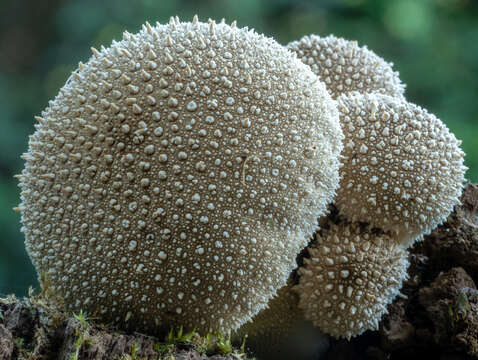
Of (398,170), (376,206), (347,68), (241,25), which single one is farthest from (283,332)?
(241,25)

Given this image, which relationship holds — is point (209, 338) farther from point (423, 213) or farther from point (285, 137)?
point (423, 213)

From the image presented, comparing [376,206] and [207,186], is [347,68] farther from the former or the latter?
[207,186]

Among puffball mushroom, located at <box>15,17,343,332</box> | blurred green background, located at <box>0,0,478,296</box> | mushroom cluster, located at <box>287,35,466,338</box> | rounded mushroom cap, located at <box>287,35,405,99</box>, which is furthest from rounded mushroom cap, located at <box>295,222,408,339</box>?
blurred green background, located at <box>0,0,478,296</box>

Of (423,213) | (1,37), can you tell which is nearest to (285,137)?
(423,213)

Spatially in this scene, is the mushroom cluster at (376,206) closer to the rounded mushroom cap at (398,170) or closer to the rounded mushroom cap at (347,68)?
the rounded mushroom cap at (398,170)

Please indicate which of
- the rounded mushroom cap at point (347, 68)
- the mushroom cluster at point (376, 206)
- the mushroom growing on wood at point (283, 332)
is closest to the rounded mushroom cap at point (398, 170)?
the mushroom cluster at point (376, 206)
